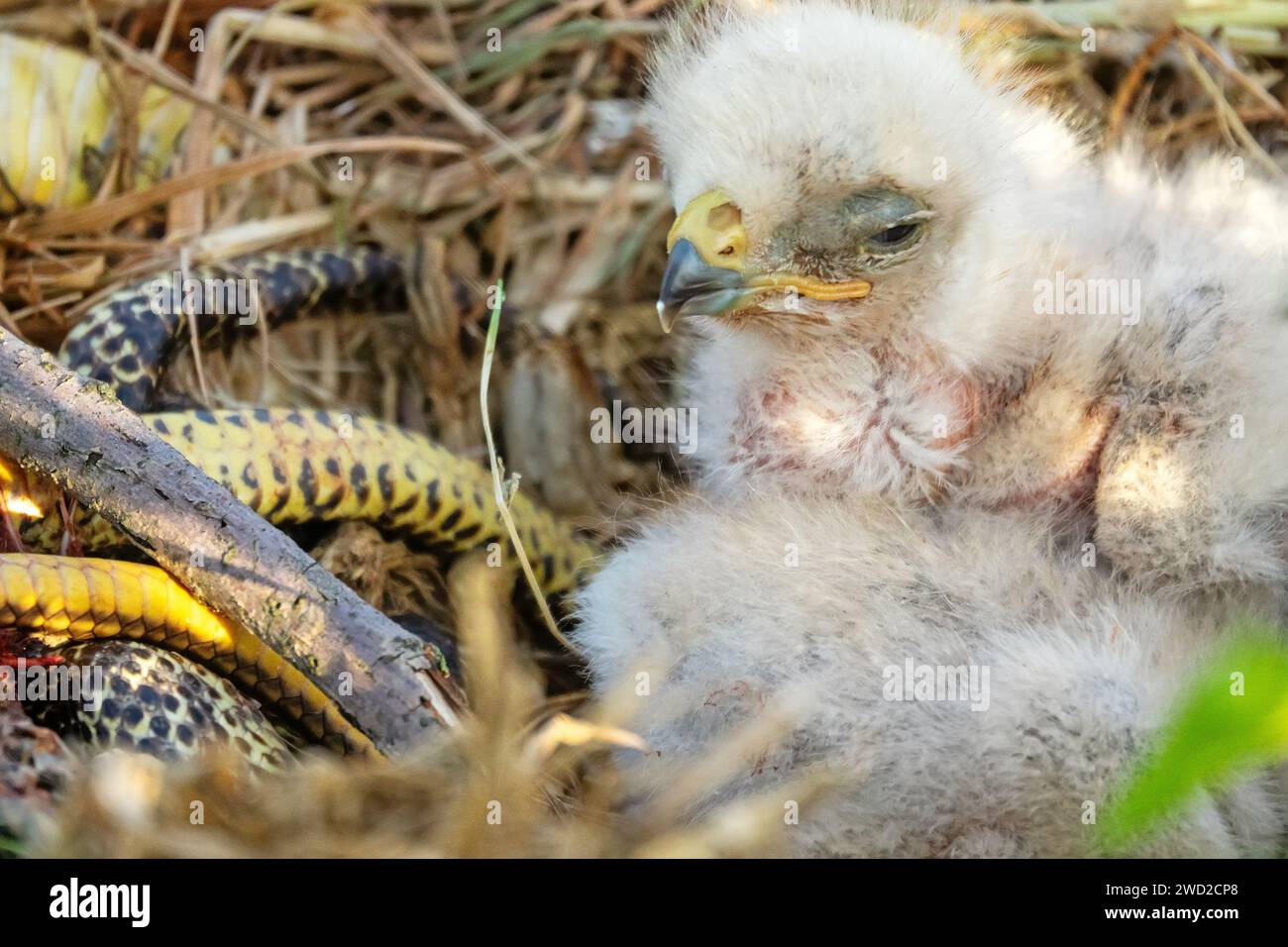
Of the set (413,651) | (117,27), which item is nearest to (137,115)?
(117,27)

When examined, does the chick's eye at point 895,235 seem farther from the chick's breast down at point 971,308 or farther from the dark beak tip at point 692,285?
the dark beak tip at point 692,285

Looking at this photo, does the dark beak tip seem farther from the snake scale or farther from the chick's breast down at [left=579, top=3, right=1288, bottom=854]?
the snake scale

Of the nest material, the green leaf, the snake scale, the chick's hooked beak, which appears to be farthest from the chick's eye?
the green leaf

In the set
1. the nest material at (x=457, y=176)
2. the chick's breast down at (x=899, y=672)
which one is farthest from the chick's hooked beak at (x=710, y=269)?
the nest material at (x=457, y=176)

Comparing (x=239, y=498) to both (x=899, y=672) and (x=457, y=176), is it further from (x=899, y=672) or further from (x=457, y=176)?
(x=457, y=176)

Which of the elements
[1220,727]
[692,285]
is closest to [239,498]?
[692,285]
